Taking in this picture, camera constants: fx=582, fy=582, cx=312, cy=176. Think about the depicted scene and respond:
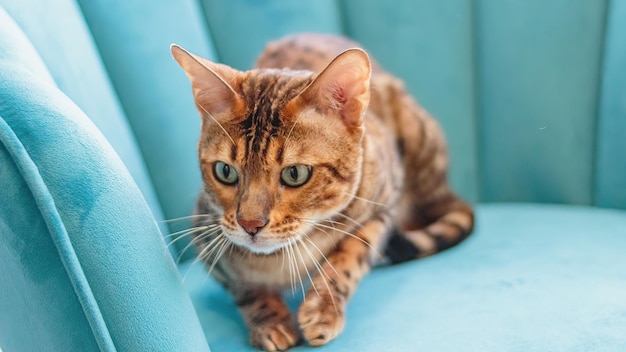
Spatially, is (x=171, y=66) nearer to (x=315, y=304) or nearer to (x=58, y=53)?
(x=58, y=53)

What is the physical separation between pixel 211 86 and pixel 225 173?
0.13m

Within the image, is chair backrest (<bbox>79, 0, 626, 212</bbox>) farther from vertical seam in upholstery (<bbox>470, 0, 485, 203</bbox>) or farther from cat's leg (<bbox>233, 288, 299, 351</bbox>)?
cat's leg (<bbox>233, 288, 299, 351</bbox>)

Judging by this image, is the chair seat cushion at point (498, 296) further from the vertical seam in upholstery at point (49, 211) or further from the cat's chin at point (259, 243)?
the vertical seam in upholstery at point (49, 211)

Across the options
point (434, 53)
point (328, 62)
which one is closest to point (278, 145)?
point (328, 62)

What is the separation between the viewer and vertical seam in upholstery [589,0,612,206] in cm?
114

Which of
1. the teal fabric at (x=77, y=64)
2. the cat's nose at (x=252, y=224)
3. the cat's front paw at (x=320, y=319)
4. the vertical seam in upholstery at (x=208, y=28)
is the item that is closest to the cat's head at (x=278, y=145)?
the cat's nose at (x=252, y=224)

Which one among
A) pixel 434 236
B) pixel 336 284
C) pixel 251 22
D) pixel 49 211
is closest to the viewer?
pixel 49 211

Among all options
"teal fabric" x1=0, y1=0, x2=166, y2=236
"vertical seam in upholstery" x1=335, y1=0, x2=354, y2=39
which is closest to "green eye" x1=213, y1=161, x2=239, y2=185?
"teal fabric" x1=0, y1=0, x2=166, y2=236

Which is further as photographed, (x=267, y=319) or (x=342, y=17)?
(x=342, y=17)

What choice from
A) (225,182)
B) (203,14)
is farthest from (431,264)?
(203,14)

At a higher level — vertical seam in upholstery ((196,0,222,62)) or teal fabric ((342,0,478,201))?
vertical seam in upholstery ((196,0,222,62))

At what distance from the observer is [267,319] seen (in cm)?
88

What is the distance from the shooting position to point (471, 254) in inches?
41.8

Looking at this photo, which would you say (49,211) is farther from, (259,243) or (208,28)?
(208,28)
